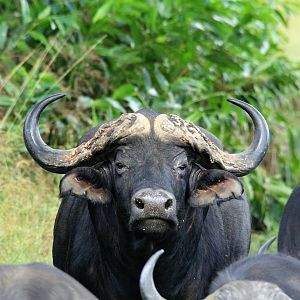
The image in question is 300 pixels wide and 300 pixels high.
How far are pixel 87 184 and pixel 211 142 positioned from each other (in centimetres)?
82

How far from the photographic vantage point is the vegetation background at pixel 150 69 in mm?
12477

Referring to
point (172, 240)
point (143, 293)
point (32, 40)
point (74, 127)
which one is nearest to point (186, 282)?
point (172, 240)

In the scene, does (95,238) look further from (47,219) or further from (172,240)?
(47,219)

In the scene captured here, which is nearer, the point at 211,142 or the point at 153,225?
the point at 153,225

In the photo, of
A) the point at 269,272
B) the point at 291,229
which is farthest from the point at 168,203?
the point at 269,272

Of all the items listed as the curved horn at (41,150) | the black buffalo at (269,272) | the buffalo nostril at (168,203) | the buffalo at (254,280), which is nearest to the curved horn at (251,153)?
the buffalo nostril at (168,203)

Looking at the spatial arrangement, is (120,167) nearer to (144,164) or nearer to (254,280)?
(144,164)

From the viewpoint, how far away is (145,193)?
7.79 meters

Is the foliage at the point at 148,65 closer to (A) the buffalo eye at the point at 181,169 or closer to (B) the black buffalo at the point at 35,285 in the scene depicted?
(A) the buffalo eye at the point at 181,169

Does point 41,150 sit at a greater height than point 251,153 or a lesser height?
greater

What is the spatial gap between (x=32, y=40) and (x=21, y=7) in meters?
0.34

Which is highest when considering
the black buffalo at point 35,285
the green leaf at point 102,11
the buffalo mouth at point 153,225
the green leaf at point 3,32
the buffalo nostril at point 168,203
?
the black buffalo at point 35,285

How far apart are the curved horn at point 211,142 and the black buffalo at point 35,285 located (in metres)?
2.85

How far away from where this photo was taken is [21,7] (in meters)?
13.0
